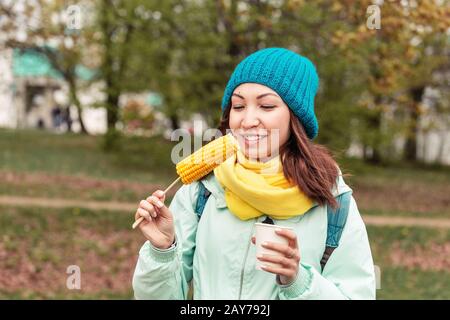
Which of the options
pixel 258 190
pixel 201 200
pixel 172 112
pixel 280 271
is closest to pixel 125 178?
pixel 172 112

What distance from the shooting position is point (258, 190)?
2.30 m

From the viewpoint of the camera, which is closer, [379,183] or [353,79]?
[353,79]

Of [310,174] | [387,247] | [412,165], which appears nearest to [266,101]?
[310,174]

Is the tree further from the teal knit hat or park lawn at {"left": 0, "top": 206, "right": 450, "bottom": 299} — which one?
the teal knit hat

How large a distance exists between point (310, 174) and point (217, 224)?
1.28 ft

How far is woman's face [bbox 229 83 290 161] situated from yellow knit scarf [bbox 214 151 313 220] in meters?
0.06

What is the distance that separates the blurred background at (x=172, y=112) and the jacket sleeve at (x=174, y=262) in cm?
316

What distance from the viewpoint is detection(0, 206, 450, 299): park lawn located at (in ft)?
25.6

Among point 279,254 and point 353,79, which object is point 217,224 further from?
point 353,79

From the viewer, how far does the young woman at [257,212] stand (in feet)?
7.60

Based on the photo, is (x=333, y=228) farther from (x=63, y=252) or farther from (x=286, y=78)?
(x=63, y=252)

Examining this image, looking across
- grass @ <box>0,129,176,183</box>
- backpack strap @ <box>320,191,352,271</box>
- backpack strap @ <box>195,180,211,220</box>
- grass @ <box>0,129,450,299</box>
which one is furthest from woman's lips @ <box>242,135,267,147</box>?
grass @ <box>0,129,176,183</box>

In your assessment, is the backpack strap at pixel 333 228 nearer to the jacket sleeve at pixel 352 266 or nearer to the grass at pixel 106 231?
the jacket sleeve at pixel 352 266
